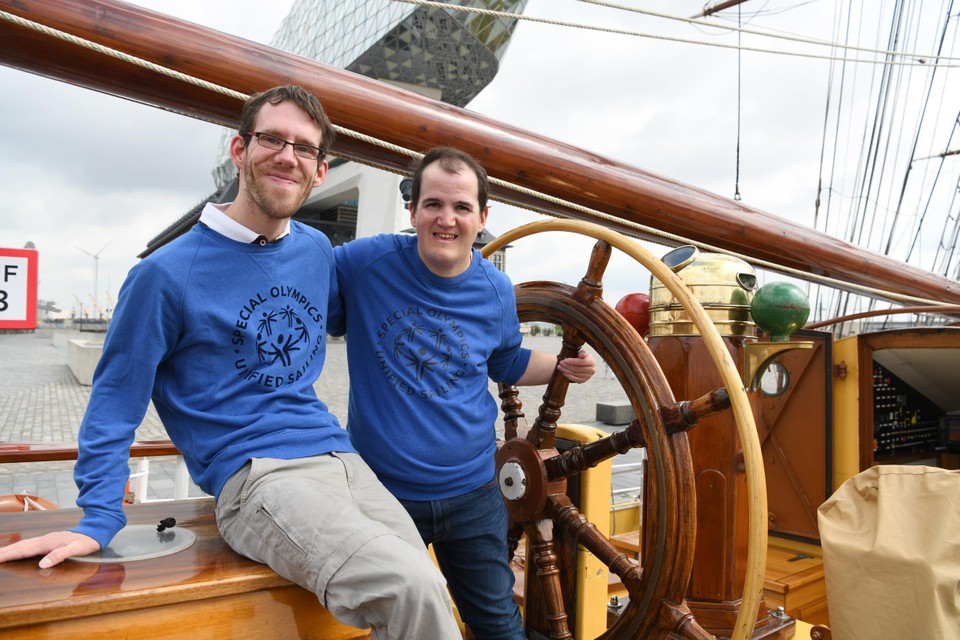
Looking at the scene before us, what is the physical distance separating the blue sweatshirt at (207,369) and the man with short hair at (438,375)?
0.18 meters

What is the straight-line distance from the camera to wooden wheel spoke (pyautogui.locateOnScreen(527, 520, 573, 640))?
6.25ft

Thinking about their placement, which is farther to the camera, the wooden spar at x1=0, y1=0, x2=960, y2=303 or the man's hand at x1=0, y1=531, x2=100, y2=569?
the wooden spar at x1=0, y1=0, x2=960, y2=303

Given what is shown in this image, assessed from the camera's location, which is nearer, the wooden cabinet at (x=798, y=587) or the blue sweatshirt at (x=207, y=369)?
the blue sweatshirt at (x=207, y=369)

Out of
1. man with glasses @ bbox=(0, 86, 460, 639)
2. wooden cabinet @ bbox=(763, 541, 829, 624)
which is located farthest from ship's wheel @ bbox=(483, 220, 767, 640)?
wooden cabinet @ bbox=(763, 541, 829, 624)

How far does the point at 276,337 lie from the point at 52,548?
0.57 meters

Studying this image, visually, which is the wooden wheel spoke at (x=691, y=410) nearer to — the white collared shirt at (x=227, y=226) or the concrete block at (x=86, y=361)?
the white collared shirt at (x=227, y=226)

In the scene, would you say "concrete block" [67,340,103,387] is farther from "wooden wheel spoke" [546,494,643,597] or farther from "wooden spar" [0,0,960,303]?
"wooden wheel spoke" [546,494,643,597]

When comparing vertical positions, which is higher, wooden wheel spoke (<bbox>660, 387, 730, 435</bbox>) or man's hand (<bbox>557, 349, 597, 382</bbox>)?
man's hand (<bbox>557, 349, 597, 382</bbox>)

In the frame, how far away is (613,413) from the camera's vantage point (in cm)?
1216

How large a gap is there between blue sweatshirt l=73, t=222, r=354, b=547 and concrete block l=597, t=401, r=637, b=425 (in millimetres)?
11056

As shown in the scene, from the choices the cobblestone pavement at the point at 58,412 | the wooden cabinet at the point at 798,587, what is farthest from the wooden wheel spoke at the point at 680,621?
the cobblestone pavement at the point at 58,412

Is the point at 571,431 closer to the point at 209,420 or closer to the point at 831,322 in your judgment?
the point at 209,420

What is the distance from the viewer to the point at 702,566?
2.07 meters

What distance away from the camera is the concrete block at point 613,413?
12.2 meters
